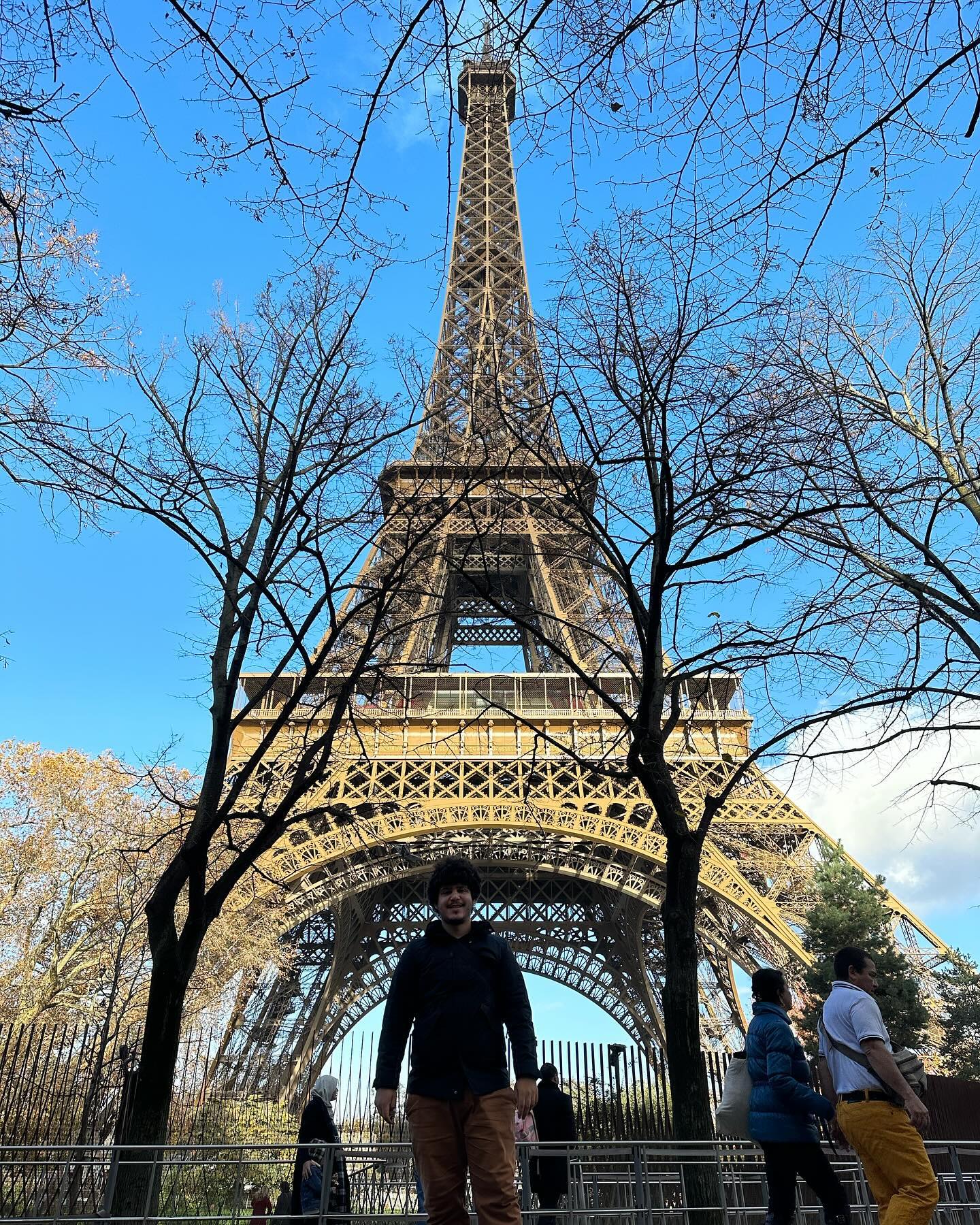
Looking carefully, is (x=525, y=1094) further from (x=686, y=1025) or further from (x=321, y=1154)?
(x=686, y=1025)

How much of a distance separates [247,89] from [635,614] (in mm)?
6582

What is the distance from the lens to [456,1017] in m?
4.07

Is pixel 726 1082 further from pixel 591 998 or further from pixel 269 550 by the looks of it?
pixel 591 998

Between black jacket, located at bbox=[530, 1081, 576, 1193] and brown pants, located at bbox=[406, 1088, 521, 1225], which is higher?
black jacket, located at bbox=[530, 1081, 576, 1193]

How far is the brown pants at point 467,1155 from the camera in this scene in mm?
3861

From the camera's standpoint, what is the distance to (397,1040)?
4.25 metres

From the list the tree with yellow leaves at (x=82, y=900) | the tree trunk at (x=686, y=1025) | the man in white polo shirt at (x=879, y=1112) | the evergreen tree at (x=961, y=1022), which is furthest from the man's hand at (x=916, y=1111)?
the evergreen tree at (x=961, y=1022)

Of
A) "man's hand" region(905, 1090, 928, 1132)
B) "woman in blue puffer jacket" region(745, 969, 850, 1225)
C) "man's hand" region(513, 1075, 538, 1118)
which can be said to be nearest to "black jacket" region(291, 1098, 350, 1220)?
"woman in blue puffer jacket" region(745, 969, 850, 1225)

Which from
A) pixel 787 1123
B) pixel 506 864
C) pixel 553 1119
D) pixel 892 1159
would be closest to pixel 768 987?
pixel 787 1123

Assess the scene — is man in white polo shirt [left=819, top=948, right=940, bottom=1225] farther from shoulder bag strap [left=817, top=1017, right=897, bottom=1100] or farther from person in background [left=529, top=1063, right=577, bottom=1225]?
person in background [left=529, top=1063, right=577, bottom=1225]

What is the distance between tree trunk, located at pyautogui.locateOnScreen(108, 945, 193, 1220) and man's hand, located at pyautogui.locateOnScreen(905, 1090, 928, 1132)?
498 centimetres

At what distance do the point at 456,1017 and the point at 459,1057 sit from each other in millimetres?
153

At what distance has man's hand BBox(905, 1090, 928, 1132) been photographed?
442cm

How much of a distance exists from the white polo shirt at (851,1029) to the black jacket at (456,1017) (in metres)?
1.68
